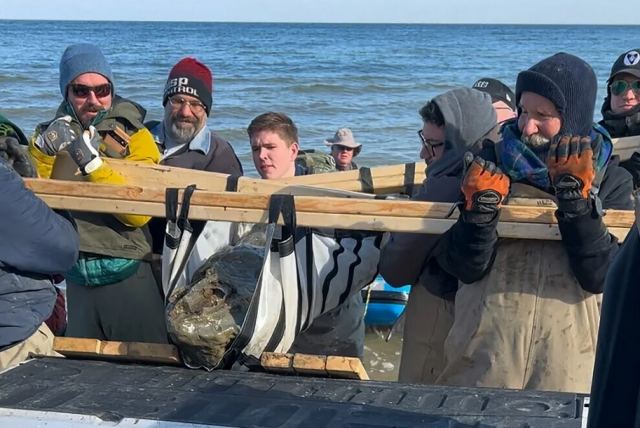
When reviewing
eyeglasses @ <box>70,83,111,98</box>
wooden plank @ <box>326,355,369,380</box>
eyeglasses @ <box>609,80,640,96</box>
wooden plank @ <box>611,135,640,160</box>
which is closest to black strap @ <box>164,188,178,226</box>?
wooden plank @ <box>326,355,369,380</box>

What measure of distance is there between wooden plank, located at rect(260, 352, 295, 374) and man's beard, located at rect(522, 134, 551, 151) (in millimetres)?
1064

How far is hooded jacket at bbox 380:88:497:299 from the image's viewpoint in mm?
3529

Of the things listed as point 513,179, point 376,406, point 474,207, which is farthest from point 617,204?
point 376,406

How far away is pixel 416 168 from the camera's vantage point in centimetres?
451

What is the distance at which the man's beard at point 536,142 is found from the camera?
10.7 feet

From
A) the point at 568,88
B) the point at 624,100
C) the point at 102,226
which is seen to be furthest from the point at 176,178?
the point at 624,100

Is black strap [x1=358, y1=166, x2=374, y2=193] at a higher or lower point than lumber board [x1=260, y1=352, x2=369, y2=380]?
higher

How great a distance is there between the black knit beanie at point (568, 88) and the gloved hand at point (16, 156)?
1.88 metres

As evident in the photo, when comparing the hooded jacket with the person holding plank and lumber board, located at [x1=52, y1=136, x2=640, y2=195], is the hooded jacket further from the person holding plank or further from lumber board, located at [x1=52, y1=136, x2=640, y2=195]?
lumber board, located at [x1=52, y1=136, x2=640, y2=195]

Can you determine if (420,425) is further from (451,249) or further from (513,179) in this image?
(513,179)

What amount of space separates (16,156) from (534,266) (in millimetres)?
1951

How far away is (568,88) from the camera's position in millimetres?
3281

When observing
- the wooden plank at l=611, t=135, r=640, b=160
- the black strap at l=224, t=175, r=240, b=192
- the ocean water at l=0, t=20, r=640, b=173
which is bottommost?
the black strap at l=224, t=175, r=240, b=192

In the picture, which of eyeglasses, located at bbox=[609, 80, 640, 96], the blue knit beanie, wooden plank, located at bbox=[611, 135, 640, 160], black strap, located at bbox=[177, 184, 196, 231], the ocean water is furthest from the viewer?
the ocean water
